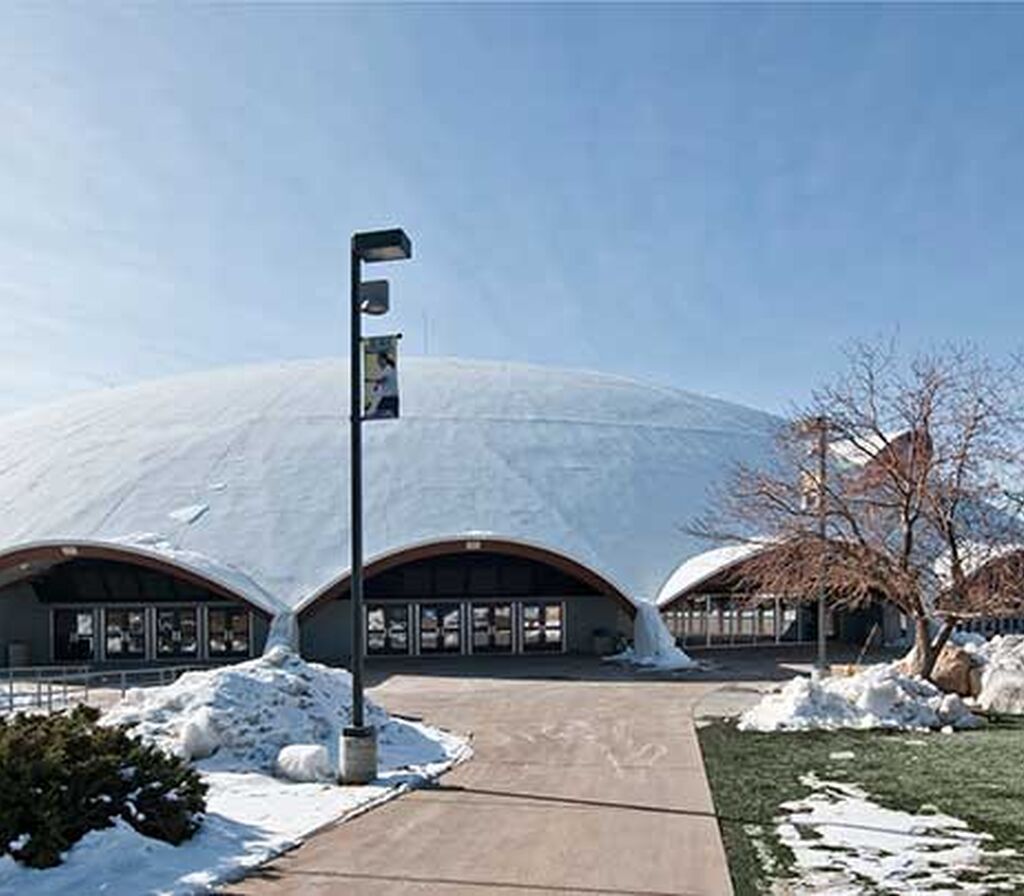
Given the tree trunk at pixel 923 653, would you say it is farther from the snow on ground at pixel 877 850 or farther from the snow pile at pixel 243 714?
the snow pile at pixel 243 714

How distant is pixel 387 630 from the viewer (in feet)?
106

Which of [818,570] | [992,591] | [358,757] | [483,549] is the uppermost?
[483,549]

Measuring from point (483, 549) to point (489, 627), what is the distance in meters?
3.59

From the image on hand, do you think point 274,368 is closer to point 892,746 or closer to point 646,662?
point 646,662

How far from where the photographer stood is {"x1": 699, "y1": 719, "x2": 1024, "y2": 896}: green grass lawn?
968 centimetres

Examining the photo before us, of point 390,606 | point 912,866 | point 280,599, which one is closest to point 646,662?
point 390,606

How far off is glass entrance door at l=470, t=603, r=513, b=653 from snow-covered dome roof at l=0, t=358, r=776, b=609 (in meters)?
3.20

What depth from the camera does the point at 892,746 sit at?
15273 millimetres

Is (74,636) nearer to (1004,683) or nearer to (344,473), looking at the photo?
(344,473)

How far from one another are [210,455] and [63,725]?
25043 millimetres

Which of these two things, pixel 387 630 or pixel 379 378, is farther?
pixel 387 630

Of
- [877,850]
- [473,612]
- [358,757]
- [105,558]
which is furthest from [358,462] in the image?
[473,612]

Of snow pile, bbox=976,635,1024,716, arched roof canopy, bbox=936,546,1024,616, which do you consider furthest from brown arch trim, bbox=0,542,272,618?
snow pile, bbox=976,635,1024,716

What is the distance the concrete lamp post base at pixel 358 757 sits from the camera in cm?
1288
